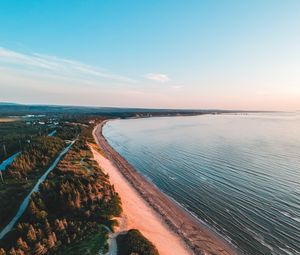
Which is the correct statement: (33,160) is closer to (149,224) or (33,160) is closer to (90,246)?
(149,224)

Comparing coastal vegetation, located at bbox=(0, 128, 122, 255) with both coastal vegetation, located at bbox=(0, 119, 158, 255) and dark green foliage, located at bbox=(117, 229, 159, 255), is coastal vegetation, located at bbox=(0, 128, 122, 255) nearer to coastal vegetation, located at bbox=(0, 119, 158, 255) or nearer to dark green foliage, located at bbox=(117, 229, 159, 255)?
coastal vegetation, located at bbox=(0, 119, 158, 255)

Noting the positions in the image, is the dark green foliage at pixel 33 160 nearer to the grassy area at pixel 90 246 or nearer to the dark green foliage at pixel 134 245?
the grassy area at pixel 90 246

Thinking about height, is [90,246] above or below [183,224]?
above

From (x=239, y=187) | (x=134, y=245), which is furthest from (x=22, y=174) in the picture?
(x=239, y=187)

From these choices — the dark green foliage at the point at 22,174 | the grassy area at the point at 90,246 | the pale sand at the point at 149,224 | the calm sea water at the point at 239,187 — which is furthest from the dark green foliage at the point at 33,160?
the grassy area at the point at 90,246

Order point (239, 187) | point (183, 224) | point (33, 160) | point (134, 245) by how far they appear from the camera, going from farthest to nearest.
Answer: point (33, 160), point (239, 187), point (183, 224), point (134, 245)

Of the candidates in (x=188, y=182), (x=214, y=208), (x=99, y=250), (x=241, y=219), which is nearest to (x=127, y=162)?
(x=188, y=182)
